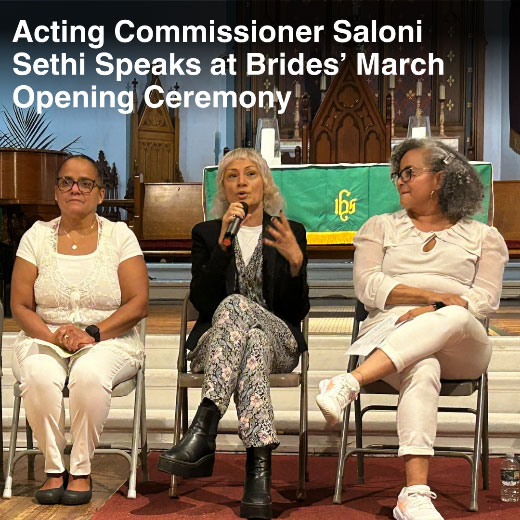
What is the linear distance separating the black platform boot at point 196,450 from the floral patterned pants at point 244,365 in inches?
1.7

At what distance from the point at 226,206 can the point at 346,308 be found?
108 inches

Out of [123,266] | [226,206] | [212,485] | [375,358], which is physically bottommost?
[212,485]

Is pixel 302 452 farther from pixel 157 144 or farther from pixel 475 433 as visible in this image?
pixel 157 144

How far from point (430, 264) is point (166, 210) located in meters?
3.18

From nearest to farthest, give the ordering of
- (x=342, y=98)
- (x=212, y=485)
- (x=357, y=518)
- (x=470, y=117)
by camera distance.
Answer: (x=357, y=518) < (x=212, y=485) < (x=342, y=98) < (x=470, y=117)

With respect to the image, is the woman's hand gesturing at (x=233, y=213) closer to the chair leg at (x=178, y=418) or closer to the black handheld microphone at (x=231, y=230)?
the black handheld microphone at (x=231, y=230)

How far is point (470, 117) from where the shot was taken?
912cm

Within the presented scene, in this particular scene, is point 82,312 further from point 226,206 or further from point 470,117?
point 470,117

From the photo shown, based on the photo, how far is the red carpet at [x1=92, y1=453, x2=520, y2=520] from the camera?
268 centimetres

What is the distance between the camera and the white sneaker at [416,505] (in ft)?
8.08

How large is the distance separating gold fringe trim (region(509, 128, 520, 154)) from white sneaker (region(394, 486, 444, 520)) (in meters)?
7.12

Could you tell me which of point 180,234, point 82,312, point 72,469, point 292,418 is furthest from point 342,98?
point 72,469

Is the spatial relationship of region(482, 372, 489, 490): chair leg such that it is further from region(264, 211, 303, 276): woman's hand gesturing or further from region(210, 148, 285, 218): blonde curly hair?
region(210, 148, 285, 218): blonde curly hair

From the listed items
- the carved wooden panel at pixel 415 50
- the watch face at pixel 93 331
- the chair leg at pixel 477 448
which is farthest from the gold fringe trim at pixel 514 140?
the watch face at pixel 93 331
